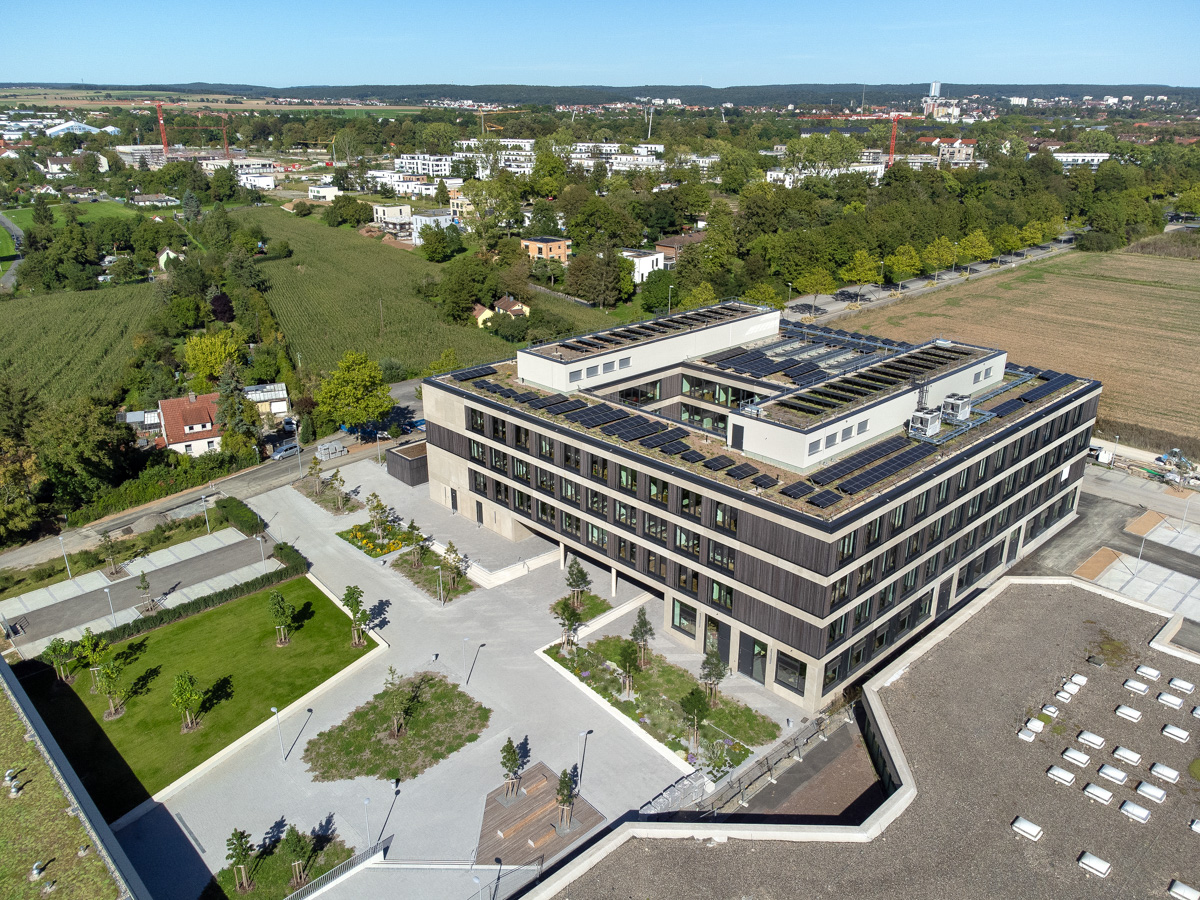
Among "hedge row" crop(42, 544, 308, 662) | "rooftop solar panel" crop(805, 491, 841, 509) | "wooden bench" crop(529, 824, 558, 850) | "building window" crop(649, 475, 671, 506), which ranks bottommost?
"wooden bench" crop(529, 824, 558, 850)

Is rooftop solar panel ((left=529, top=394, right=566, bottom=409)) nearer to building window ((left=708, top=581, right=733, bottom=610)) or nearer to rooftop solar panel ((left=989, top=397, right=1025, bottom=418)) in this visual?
building window ((left=708, top=581, right=733, bottom=610))

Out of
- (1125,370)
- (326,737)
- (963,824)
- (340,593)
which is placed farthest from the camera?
(1125,370)

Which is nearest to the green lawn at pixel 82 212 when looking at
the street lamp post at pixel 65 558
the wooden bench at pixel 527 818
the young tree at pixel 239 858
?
the street lamp post at pixel 65 558

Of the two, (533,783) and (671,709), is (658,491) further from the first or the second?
(533,783)

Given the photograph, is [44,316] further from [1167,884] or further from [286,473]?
[1167,884]

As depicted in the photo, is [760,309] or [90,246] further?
[90,246]

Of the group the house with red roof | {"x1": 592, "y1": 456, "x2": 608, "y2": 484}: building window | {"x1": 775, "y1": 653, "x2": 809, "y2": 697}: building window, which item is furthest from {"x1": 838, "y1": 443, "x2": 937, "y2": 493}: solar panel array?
the house with red roof

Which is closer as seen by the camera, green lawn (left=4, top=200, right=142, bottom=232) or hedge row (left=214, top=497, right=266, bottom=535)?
hedge row (left=214, top=497, right=266, bottom=535)

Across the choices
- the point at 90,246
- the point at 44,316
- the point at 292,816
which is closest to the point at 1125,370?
the point at 292,816
